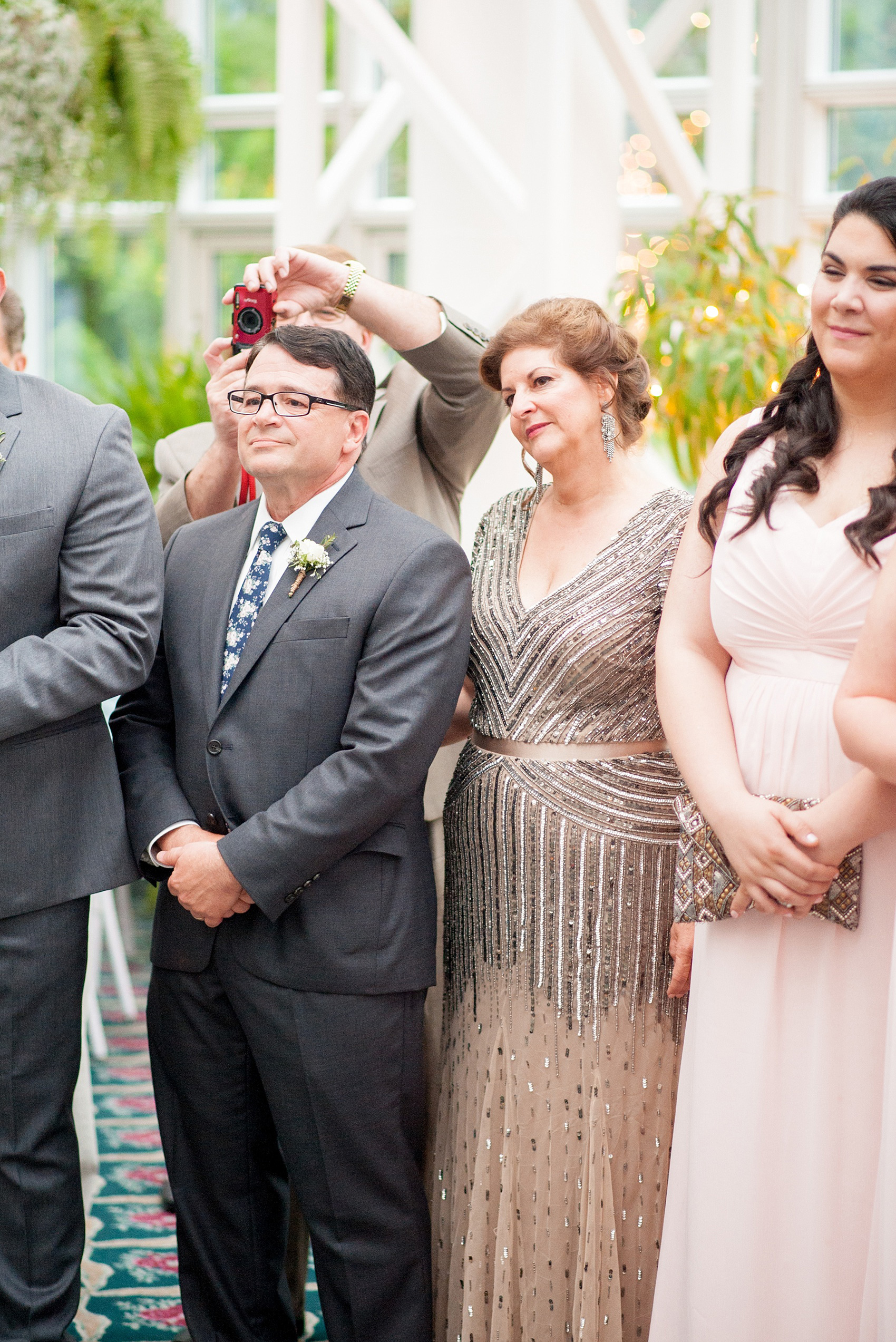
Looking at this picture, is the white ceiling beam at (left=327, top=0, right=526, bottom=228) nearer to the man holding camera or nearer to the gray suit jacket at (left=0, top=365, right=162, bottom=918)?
the man holding camera

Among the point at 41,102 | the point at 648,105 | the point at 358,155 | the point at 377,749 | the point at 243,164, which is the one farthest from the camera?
the point at 243,164

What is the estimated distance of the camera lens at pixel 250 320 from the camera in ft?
7.54

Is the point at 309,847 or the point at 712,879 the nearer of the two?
the point at 712,879

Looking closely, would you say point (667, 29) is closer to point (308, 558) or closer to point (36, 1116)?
point (308, 558)

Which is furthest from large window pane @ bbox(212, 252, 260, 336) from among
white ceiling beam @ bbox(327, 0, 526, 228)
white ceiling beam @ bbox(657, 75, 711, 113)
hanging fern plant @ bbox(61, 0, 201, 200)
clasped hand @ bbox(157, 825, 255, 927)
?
clasped hand @ bbox(157, 825, 255, 927)

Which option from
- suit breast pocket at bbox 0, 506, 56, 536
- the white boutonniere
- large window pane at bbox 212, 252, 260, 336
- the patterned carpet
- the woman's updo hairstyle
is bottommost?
the patterned carpet

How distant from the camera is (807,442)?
5.95ft

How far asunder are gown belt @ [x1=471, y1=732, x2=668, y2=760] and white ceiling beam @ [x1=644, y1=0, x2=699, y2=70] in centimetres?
377

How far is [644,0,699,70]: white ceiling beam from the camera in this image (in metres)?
5.10

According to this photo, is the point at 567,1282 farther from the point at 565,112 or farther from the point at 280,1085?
the point at 565,112

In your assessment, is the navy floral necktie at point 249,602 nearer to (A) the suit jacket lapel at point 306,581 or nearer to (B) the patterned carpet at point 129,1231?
(A) the suit jacket lapel at point 306,581

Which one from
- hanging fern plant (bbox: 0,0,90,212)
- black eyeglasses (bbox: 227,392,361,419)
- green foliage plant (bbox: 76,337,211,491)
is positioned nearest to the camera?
black eyeglasses (bbox: 227,392,361,419)

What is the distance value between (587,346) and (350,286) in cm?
47

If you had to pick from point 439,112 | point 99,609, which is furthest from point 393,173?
point 99,609
